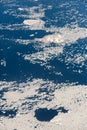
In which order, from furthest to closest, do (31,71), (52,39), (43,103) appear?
1. (52,39)
2. (31,71)
3. (43,103)

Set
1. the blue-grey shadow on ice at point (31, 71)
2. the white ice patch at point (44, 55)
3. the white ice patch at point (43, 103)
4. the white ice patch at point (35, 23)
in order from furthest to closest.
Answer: the white ice patch at point (35, 23)
the white ice patch at point (44, 55)
the blue-grey shadow on ice at point (31, 71)
the white ice patch at point (43, 103)

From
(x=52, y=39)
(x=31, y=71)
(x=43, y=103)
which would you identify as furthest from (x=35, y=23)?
(x=43, y=103)

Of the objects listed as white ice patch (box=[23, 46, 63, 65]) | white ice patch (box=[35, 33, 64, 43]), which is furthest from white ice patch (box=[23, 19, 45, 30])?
white ice patch (box=[23, 46, 63, 65])

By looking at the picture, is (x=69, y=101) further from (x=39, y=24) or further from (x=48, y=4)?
(x=48, y=4)

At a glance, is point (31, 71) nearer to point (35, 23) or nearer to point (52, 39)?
point (52, 39)

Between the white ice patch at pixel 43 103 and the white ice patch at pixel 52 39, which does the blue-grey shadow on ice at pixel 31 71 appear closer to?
the white ice patch at pixel 43 103

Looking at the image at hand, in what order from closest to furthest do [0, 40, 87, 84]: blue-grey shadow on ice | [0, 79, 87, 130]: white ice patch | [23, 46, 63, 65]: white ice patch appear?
[0, 79, 87, 130]: white ice patch < [0, 40, 87, 84]: blue-grey shadow on ice < [23, 46, 63, 65]: white ice patch

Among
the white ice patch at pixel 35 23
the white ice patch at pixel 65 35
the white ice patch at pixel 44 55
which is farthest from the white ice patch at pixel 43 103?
the white ice patch at pixel 35 23

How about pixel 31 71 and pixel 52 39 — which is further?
pixel 52 39

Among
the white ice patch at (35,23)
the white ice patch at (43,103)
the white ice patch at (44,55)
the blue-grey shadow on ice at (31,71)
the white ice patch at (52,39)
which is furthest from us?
the white ice patch at (35,23)

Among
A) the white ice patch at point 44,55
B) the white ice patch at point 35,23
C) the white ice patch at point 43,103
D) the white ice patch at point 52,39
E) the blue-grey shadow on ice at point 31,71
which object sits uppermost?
the white ice patch at point 35,23

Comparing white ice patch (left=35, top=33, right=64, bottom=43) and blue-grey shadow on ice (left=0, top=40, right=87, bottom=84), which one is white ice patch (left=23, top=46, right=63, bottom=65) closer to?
blue-grey shadow on ice (left=0, top=40, right=87, bottom=84)

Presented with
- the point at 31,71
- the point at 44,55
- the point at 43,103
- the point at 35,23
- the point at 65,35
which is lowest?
the point at 43,103
